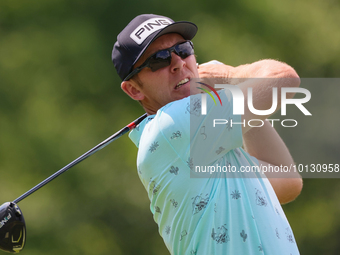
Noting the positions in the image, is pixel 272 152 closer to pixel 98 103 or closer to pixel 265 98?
pixel 265 98

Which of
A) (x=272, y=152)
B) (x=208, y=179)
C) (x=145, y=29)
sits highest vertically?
(x=145, y=29)

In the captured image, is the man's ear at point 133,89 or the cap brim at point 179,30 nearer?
Answer: the cap brim at point 179,30

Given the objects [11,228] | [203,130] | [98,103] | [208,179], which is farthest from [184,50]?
[98,103]

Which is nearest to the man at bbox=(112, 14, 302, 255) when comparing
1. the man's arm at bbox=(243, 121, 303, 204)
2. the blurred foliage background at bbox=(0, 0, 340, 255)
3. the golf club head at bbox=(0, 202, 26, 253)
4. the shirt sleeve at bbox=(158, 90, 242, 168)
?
the shirt sleeve at bbox=(158, 90, 242, 168)

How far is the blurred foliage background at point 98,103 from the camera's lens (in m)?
5.18

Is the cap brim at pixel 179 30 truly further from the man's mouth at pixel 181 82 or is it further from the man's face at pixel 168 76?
the man's mouth at pixel 181 82

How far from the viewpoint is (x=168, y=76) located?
67.6 inches

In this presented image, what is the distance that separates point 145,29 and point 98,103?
12.7 feet

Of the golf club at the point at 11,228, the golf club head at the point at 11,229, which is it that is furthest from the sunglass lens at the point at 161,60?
the golf club head at the point at 11,229

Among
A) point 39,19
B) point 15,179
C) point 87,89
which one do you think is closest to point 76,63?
point 87,89

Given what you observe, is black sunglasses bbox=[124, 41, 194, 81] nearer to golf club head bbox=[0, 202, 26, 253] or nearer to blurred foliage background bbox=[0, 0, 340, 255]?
golf club head bbox=[0, 202, 26, 253]

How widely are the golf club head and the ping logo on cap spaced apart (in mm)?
895

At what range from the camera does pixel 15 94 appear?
536 centimetres

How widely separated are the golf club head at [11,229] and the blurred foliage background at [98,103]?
3318 mm
